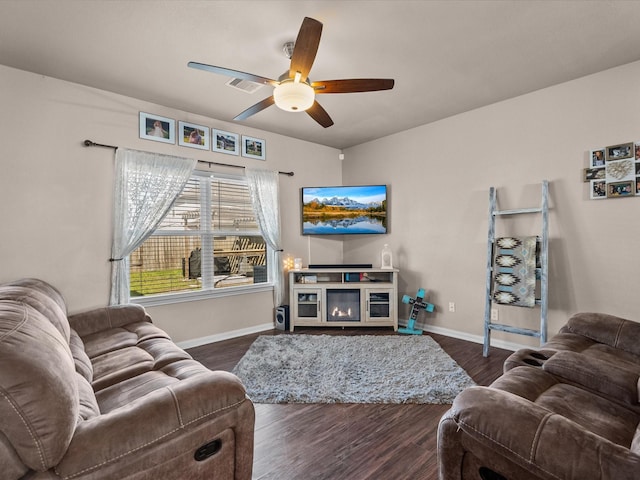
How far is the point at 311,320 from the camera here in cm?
421

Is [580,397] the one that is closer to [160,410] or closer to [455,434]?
[455,434]

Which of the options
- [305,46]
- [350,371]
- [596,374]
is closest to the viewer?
[596,374]

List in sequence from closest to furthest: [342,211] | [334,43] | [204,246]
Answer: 1. [334,43]
2. [204,246]
3. [342,211]

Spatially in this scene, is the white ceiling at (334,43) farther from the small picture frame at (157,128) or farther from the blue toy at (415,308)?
the blue toy at (415,308)

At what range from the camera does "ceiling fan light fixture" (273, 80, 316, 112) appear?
Result: 2.10 m

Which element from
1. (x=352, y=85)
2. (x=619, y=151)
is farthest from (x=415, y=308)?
(x=352, y=85)

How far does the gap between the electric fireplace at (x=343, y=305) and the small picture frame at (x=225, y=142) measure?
7.19ft

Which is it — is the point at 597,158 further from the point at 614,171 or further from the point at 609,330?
the point at 609,330

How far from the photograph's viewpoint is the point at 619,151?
8.92ft

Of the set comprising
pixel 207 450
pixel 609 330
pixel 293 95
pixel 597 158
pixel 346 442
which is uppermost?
pixel 293 95

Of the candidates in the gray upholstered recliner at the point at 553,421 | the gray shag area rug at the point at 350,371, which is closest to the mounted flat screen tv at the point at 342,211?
the gray shag area rug at the point at 350,371

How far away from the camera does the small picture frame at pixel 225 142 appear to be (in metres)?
3.82

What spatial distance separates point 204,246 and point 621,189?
4.19 metres

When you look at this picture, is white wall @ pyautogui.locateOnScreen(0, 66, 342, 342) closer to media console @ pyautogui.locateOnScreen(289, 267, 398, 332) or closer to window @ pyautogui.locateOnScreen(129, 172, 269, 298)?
window @ pyautogui.locateOnScreen(129, 172, 269, 298)
